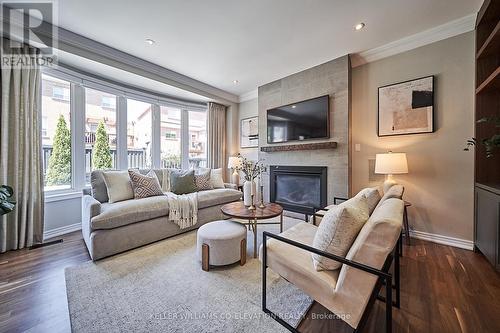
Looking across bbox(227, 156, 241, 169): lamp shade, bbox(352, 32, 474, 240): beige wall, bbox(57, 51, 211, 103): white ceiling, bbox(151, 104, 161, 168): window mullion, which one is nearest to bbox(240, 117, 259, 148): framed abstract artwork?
bbox(227, 156, 241, 169): lamp shade

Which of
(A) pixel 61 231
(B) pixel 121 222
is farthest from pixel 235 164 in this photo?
(A) pixel 61 231

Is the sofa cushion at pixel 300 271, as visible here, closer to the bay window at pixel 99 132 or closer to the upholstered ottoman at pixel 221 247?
the upholstered ottoman at pixel 221 247

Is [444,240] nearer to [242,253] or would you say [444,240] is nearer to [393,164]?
[393,164]

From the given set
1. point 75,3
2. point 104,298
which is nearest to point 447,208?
point 104,298

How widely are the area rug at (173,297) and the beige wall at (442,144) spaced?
2.33m

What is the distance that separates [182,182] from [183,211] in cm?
78

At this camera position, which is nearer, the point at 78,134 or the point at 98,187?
the point at 98,187

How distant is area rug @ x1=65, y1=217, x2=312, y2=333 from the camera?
1.33 meters

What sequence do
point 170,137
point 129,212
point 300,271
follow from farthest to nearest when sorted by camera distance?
point 170,137 < point 129,212 < point 300,271

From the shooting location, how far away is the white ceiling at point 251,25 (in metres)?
2.12

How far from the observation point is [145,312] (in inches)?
56.6

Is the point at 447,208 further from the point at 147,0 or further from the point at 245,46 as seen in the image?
the point at 147,0

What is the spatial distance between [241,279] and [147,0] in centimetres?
296

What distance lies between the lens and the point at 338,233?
1.14 m
